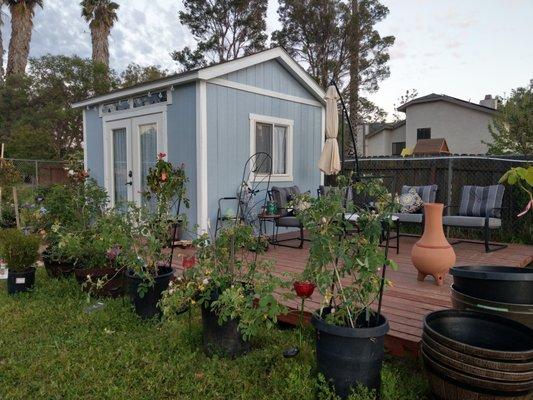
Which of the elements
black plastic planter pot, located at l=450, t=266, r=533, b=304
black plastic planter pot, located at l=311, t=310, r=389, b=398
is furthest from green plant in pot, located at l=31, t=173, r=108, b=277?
black plastic planter pot, located at l=450, t=266, r=533, b=304

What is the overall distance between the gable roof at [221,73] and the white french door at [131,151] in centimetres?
43

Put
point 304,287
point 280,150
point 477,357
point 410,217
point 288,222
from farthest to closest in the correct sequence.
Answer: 1. point 280,150
2. point 410,217
3. point 288,222
4. point 304,287
5. point 477,357

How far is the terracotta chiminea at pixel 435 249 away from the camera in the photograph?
347cm

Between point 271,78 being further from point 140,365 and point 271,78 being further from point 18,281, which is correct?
point 140,365

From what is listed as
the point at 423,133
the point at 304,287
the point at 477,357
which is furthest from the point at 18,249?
the point at 423,133

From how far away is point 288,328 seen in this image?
121 inches

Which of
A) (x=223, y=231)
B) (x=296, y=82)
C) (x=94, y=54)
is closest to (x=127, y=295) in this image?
(x=223, y=231)

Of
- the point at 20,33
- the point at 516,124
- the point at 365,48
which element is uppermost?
the point at 20,33

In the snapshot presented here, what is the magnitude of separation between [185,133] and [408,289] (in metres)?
3.69

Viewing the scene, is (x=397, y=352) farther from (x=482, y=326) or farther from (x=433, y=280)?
(x=433, y=280)

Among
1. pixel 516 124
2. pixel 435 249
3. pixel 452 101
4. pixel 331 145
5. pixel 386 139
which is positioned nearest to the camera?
pixel 435 249

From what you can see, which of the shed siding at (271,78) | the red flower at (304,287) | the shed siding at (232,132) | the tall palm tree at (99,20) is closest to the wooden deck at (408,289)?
the red flower at (304,287)

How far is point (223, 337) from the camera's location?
8.39 feet

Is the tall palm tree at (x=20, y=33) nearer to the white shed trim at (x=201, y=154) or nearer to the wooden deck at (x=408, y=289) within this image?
the white shed trim at (x=201, y=154)
